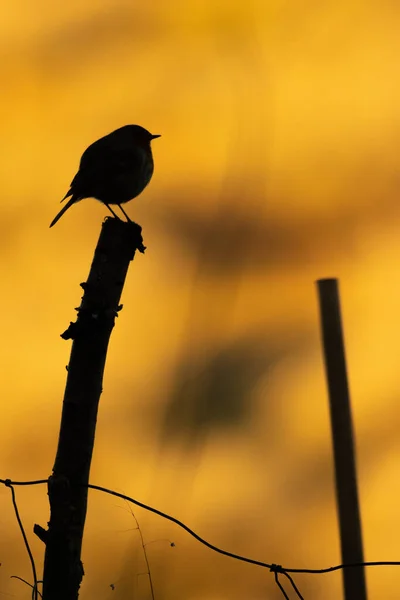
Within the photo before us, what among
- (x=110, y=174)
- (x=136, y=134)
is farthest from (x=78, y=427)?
(x=136, y=134)

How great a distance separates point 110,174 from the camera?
26.2ft

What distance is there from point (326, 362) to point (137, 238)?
1.36 m

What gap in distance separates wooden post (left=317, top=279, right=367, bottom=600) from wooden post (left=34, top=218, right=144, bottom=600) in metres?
1.31

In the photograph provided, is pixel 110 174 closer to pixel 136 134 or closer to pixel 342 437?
pixel 136 134

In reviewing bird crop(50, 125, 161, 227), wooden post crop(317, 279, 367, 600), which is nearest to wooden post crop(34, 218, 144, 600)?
wooden post crop(317, 279, 367, 600)

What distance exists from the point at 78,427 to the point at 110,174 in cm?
437

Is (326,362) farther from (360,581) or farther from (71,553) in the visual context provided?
(71,553)

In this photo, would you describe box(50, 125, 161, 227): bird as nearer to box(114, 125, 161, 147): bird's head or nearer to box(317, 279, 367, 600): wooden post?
box(114, 125, 161, 147): bird's head

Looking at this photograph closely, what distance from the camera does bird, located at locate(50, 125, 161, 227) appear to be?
26.2ft

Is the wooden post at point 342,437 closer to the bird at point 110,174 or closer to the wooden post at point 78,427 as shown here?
the wooden post at point 78,427

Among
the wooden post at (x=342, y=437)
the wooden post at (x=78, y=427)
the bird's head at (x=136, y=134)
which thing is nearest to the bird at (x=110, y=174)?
the bird's head at (x=136, y=134)

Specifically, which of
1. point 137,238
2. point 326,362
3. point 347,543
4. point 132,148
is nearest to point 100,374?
point 137,238

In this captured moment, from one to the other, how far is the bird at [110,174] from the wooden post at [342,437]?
11.7 feet

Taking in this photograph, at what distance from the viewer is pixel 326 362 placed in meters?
4.87
